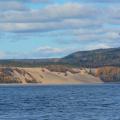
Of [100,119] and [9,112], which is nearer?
[100,119]

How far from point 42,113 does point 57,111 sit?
3.38m

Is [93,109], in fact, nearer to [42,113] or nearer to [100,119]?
[42,113]

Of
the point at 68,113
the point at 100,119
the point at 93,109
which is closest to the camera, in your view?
the point at 100,119

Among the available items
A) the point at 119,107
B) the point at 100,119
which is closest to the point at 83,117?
the point at 100,119

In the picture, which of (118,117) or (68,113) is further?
(68,113)

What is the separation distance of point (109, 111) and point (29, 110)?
10725mm

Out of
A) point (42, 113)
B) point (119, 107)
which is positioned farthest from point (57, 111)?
point (119, 107)

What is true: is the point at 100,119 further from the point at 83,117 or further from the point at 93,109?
the point at 93,109

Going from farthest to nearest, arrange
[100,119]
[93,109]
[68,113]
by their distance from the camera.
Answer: [93,109], [68,113], [100,119]

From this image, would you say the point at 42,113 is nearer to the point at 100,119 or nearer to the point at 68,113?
the point at 68,113

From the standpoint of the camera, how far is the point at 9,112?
82.6 metres

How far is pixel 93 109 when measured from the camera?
281 ft

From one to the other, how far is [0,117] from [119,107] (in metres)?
19.4

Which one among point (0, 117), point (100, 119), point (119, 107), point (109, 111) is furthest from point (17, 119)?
point (119, 107)
